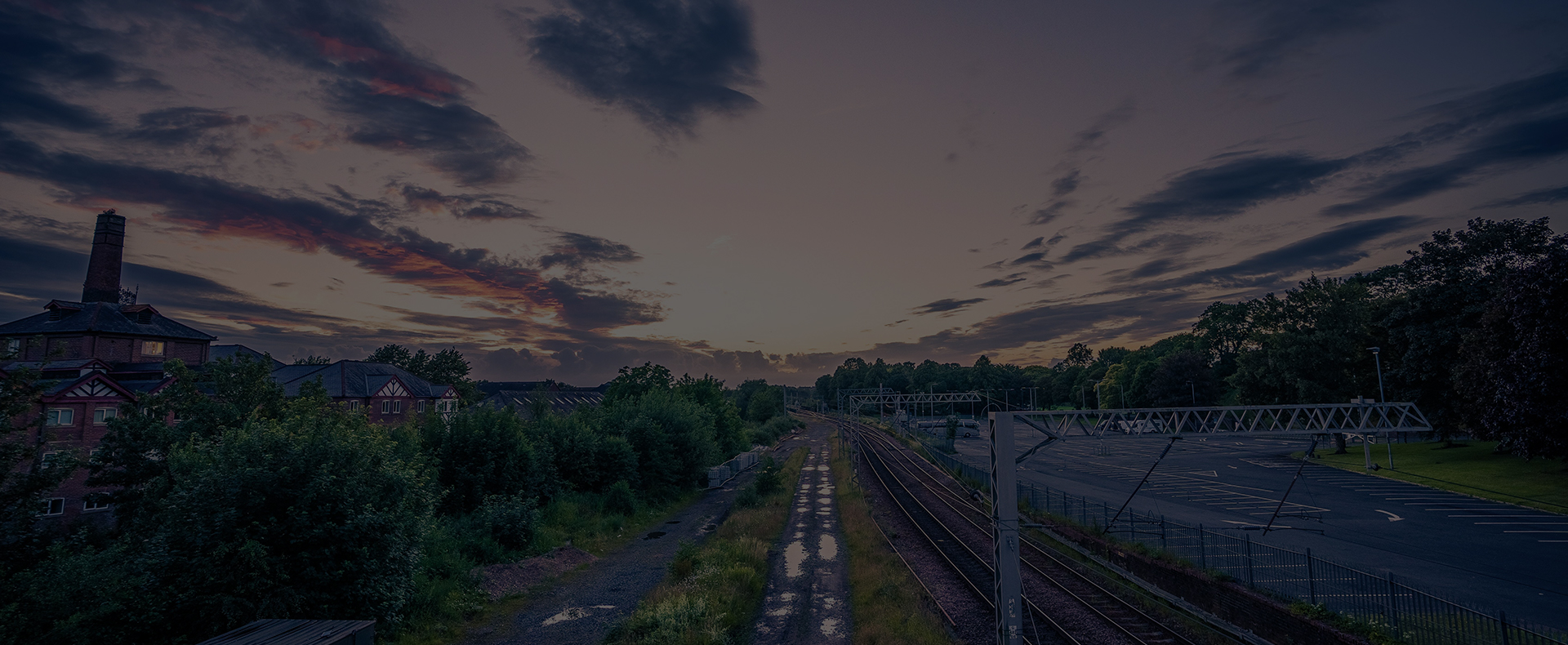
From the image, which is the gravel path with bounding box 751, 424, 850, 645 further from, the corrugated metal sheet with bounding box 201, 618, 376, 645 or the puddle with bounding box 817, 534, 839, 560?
the corrugated metal sheet with bounding box 201, 618, 376, 645

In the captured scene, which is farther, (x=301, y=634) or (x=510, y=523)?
(x=510, y=523)

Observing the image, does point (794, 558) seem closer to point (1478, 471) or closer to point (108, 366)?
point (1478, 471)

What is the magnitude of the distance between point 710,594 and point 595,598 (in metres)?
5.24

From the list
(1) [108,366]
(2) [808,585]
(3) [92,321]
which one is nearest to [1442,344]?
(2) [808,585]

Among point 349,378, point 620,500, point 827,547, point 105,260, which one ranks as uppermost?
point 105,260

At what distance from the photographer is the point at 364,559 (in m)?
16.0

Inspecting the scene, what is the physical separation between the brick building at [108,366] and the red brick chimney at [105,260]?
0.25ft

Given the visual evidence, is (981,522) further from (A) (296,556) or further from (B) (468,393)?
(B) (468,393)

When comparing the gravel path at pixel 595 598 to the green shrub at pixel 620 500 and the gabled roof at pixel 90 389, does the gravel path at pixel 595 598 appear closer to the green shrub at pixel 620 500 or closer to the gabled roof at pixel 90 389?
the green shrub at pixel 620 500

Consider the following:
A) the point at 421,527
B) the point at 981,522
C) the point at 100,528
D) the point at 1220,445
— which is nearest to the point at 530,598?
the point at 421,527

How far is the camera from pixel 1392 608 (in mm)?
14289

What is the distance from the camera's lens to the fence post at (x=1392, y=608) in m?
14.1

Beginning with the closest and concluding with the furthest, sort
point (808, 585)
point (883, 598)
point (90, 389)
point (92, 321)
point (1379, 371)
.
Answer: point (883, 598), point (808, 585), point (90, 389), point (1379, 371), point (92, 321)

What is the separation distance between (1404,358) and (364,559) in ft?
214
